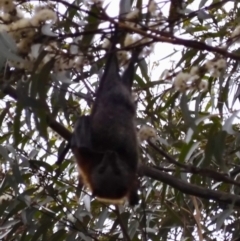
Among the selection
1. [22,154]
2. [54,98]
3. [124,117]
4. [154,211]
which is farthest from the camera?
[154,211]

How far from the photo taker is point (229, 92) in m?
3.26

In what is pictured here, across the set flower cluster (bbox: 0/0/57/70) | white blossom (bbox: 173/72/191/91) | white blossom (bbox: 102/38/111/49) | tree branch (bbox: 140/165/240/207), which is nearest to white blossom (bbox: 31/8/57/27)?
flower cluster (bbox: 0/0/57/70)

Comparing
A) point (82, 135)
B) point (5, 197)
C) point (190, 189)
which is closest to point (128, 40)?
point (190, 189)

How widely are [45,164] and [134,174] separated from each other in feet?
1.46

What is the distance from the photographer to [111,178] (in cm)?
322

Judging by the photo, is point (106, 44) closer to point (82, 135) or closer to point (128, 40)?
point (128, 40)

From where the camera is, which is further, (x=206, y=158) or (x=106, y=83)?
(x=106, y=83)

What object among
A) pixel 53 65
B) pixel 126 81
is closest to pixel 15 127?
pixel 53 65

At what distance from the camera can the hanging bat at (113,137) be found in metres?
3.06

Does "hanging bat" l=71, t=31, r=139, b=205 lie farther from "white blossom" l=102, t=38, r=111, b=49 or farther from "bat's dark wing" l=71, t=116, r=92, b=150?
"white blossom" l=102, t=38, r=111, b=49

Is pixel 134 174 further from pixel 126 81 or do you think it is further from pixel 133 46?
pixel 133 46

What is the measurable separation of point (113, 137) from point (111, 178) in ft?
0.82

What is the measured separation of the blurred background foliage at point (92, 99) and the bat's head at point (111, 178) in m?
0.10

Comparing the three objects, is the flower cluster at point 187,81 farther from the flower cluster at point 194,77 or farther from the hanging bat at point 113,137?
the hanging bat at point 113,137
